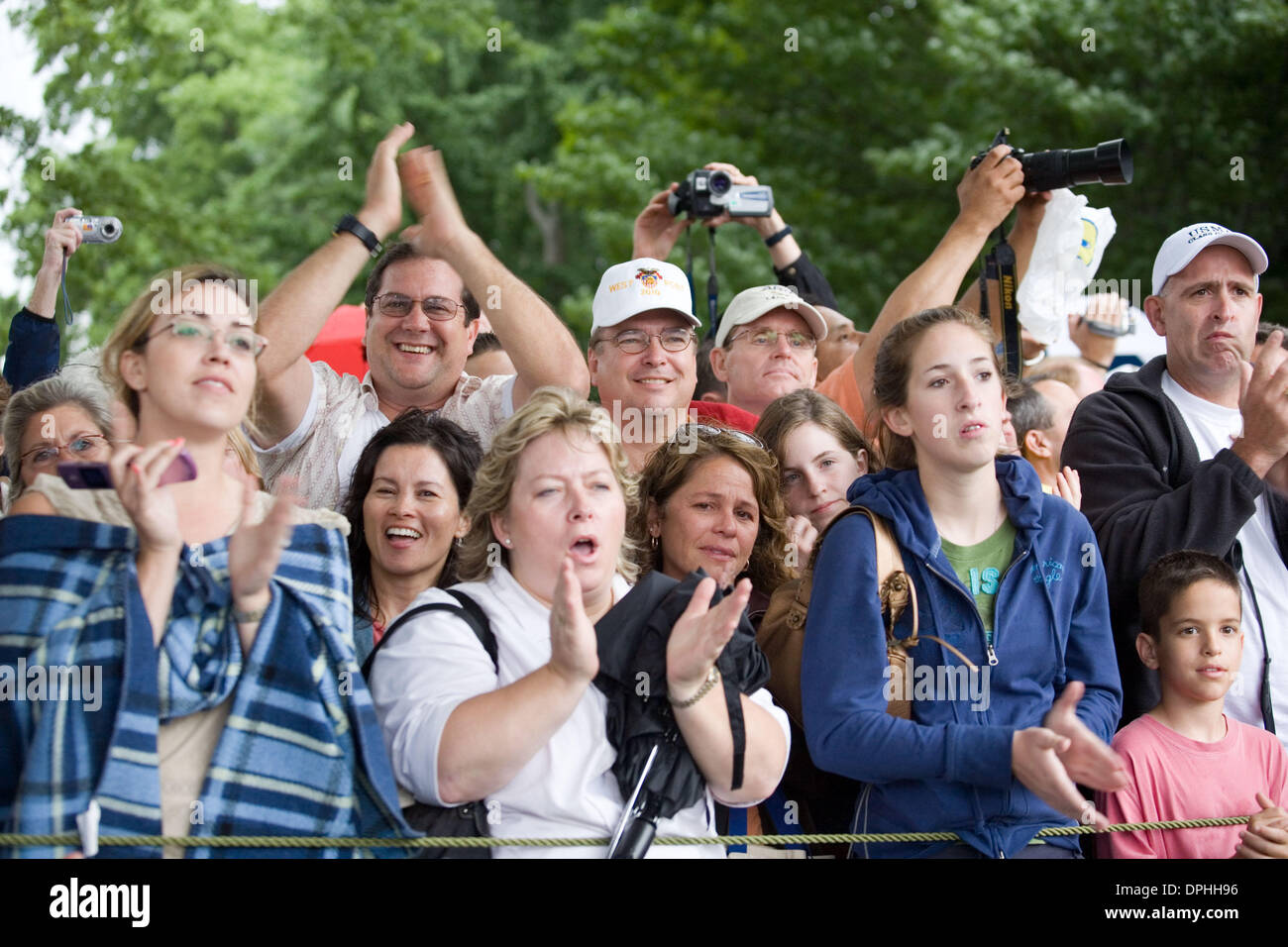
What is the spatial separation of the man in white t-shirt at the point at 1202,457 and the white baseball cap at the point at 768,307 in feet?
3.86

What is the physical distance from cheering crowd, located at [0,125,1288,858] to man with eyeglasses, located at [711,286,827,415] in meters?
0.53

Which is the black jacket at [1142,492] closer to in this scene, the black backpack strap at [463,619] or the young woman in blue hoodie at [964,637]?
the young woman in blue hoodie at [964,637]

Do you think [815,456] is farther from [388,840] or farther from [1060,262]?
[388,840]

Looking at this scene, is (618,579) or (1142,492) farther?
(1142,492)

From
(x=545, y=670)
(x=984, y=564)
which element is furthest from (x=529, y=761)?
(x=984, y=564)

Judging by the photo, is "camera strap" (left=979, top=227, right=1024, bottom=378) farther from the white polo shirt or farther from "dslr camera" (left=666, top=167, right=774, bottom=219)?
the white polo shirt

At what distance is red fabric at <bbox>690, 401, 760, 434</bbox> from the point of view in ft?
15.9

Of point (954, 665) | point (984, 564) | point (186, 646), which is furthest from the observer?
point (984, 564)

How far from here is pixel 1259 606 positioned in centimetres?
402

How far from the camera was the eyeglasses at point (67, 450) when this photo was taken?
4.09 m

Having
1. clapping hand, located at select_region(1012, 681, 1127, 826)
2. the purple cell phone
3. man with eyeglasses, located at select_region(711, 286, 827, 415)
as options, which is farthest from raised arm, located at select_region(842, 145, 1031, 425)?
the purple cell phone

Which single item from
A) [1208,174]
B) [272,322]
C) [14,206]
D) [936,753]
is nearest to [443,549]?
[272,322]

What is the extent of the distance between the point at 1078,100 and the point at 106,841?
440 inches

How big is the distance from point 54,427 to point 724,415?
213cm
